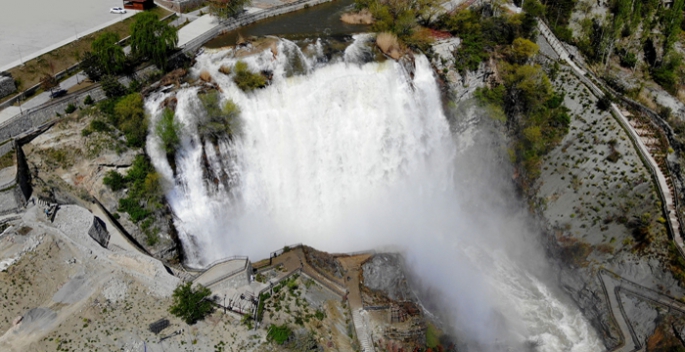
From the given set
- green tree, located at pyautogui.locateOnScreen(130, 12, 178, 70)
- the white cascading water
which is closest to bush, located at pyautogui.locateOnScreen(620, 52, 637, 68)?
the white cascading water

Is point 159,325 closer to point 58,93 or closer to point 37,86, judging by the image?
point 58,93

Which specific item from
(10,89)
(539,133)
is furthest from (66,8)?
(539,133)

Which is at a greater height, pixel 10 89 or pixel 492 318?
pixel 10 89

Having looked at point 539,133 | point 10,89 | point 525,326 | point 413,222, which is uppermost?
point 10,89

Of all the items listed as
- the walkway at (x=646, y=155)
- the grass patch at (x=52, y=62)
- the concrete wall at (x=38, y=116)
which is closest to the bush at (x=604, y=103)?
the walkway at (x=646, y=155)

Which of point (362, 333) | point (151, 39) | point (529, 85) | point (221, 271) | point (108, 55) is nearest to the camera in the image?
point (362, 333)

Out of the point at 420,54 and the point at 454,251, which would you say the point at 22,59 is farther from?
the point at 454,251

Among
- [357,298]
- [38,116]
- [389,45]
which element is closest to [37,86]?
[38,116]
